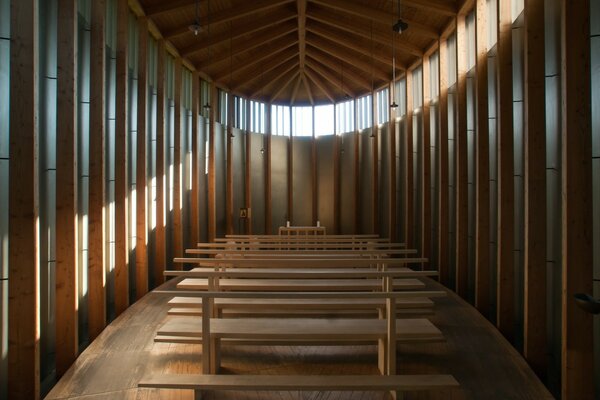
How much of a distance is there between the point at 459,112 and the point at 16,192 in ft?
20.0

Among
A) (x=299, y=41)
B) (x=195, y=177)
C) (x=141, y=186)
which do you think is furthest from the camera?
(x=299, y=41)

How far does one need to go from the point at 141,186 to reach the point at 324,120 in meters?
7.37

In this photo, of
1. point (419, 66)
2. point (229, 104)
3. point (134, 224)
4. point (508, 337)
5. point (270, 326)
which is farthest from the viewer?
point (229, 104)

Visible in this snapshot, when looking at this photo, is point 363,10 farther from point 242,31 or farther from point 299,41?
point 242,31

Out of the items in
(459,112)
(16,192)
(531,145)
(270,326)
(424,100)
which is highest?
(424,100)

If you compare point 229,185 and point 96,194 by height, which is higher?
point 229,185

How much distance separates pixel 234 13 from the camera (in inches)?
297

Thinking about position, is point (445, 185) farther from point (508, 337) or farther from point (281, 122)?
point (281, 122)

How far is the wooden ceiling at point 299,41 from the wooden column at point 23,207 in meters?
3.81

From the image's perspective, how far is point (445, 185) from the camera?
717 cm

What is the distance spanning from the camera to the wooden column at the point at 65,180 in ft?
13.8

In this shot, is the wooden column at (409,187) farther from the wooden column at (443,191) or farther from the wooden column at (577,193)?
the wooden column at (577,193)

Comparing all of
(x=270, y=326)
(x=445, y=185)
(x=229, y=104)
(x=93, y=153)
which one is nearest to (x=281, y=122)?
(x=229, y=104)

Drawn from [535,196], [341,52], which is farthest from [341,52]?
[535,196]
